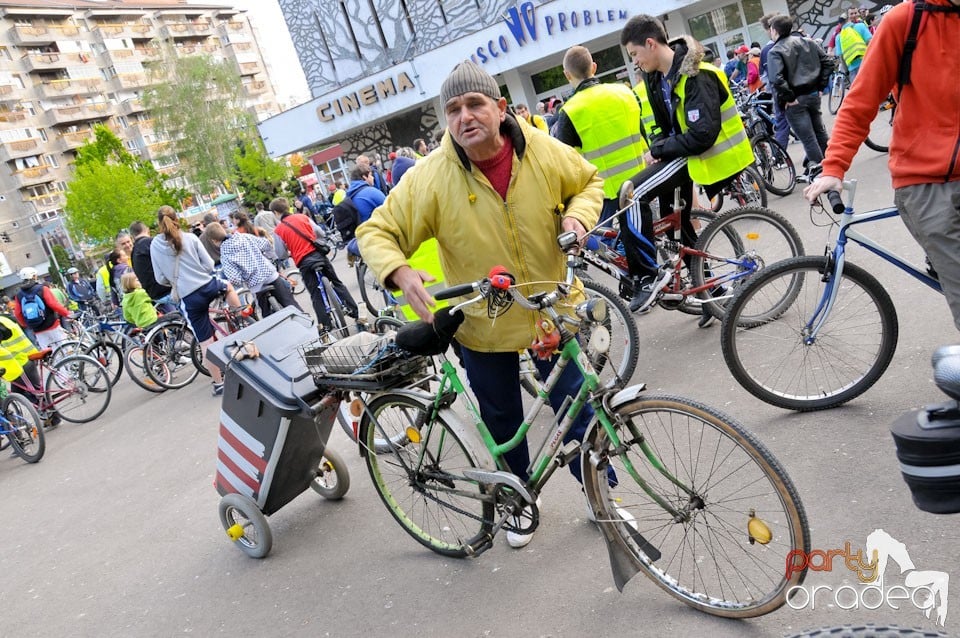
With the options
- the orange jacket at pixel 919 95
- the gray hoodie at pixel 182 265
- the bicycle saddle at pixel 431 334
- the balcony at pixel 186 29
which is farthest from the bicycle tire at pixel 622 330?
the balcony at pixel 186 29

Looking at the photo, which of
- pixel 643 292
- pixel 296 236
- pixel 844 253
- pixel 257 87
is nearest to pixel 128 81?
pixel 257 87

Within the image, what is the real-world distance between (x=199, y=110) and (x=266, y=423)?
215ft

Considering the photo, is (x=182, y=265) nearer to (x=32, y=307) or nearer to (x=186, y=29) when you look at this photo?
(x=32, y=307)

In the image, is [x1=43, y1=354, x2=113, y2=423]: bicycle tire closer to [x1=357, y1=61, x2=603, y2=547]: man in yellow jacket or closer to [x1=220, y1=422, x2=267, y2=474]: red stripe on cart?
[x1=220, y1=422, x2=267, y2=474]: red stripe on cart

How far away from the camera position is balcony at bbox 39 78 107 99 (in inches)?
3137

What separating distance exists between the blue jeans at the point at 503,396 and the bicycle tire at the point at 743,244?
2.22 metres

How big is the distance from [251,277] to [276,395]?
6006 millimetres

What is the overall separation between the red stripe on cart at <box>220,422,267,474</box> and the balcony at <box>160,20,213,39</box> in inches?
3823

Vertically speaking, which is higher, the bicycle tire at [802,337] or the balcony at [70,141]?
the balcony at [70,141]

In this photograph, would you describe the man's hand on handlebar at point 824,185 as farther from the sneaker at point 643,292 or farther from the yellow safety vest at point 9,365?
the yellow safety vest at point 9,365

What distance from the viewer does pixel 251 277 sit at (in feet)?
32.0

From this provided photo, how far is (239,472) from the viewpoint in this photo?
4.49 metres

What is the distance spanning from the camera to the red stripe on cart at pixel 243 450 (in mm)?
4328

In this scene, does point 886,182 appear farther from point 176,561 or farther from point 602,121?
point 176,561
